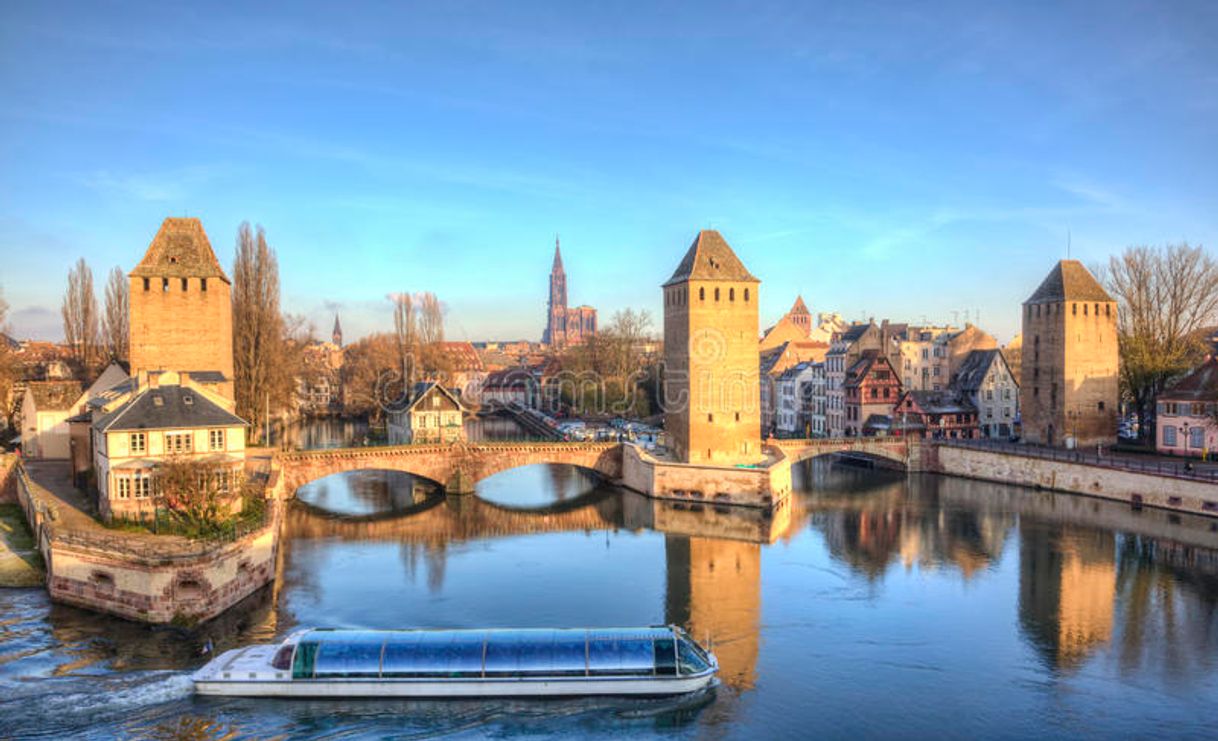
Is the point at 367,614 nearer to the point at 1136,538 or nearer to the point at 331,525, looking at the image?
the point at 331,525

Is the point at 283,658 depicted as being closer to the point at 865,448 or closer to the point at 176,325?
the point at 176,325

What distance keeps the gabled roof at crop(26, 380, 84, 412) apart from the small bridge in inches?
1345

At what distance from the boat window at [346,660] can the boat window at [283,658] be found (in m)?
0.59

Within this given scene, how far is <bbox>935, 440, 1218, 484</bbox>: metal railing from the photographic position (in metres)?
38.0

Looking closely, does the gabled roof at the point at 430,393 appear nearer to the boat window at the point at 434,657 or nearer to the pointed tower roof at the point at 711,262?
the pointed tower roof at the point at 711,262

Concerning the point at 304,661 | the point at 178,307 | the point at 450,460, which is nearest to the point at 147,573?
the point at 304,661

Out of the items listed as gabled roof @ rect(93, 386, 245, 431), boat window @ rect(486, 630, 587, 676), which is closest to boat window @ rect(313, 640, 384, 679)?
boat window @ rect(486, 630, 587, 676)

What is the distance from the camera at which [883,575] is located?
1129 inches

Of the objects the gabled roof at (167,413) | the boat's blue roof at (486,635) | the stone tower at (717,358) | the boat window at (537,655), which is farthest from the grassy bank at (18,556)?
the stone tower at (717,358)

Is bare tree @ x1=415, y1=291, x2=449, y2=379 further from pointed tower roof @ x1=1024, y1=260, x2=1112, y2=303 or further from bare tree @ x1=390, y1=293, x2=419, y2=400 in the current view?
pointed tower roof @ x1=1024, y1=260, x2=1112, y2=303

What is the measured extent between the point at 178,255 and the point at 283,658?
25.6 m

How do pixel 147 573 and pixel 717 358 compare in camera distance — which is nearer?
pixel 147 573

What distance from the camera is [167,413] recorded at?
27.4 meters

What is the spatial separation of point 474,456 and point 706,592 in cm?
1841
